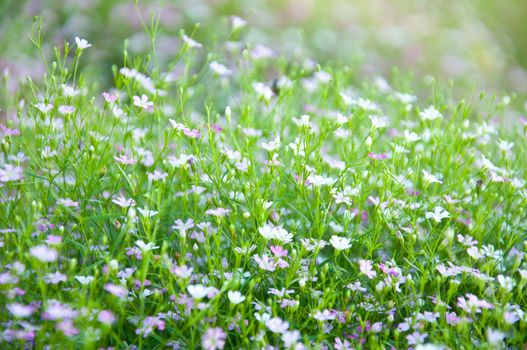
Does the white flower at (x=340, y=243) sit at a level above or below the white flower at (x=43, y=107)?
below

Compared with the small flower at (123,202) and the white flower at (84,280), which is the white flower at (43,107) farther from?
the white flower at (84,280)

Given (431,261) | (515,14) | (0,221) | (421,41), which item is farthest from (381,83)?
(515,14)

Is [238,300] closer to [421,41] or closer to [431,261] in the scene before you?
[431,261]

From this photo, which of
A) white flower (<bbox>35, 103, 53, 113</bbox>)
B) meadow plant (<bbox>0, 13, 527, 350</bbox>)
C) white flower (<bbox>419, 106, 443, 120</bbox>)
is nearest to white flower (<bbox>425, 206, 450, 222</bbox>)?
meadow plant (<bbox>0, 13, 527, 350</bbox>)

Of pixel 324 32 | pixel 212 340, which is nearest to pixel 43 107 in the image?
pixel 212 340

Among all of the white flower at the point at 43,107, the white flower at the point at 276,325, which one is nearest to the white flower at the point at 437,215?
the white flower at the point at 276,325

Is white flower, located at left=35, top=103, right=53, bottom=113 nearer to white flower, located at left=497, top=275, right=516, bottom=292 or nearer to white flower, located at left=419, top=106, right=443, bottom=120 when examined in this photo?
white flower, located at left=419, top=106, right=443, bottom=120

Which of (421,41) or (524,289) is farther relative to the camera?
(421,41)

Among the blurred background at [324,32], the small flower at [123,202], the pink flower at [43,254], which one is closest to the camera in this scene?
the pink flower at [43,254]
